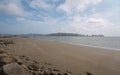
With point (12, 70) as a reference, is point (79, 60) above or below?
below

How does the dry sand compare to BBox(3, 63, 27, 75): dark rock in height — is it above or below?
below

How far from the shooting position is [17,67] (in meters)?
4.77

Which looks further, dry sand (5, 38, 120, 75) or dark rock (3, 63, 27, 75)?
dry sand (5, 38, 120, 75)

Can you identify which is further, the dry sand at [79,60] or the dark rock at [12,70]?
the dry sand at [79,60]

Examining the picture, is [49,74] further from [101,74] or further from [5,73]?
[101,74]

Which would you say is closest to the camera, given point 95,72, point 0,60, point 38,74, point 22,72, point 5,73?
point 5,73

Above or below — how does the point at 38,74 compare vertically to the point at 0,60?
below

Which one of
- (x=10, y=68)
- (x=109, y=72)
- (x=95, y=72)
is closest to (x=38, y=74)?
(x=10, y=68)

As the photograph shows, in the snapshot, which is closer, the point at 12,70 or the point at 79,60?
the point at 12,70

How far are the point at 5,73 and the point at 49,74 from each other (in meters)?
1.73

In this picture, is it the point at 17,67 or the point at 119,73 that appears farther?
the point at 119,73

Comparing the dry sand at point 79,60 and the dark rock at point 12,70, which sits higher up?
the dark rock at point 12,70

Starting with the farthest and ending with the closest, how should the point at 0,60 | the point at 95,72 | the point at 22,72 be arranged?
the point at 95,72 < the point at 0,60 < the point at 22,72

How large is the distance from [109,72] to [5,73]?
4712 millimetres
